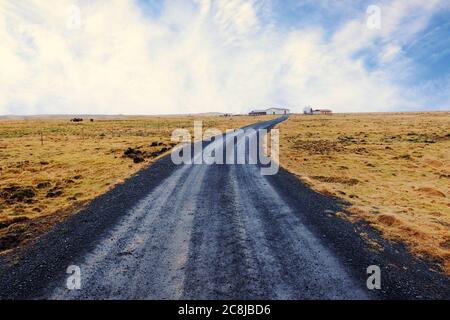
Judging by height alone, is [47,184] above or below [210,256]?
above

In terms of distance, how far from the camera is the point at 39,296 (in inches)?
216

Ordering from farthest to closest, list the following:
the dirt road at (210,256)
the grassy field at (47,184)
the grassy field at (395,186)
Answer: the grassy field at (47,184), the grassy field at (395,186), the dirt road at (210,256)

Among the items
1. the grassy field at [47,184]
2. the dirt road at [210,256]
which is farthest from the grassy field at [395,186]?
the grassy field at [47,184]

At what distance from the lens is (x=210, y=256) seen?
6918mm

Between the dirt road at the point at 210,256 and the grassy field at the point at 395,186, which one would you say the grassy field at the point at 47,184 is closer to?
the dirt road at the point at 210,256

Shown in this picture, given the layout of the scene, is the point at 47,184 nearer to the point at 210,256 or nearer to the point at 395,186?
the point at 210,256

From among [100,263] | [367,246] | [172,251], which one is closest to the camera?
[100,263]

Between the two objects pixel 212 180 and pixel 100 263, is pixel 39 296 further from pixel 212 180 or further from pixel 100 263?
pixel 212 180

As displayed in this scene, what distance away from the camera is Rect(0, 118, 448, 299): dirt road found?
5668mm

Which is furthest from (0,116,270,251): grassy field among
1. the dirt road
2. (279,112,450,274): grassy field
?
(279,112,450,274): grassy field

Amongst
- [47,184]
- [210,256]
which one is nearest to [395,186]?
[210,256]

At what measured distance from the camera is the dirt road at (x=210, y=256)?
18.6 ft

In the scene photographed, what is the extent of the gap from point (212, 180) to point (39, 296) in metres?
9.67
